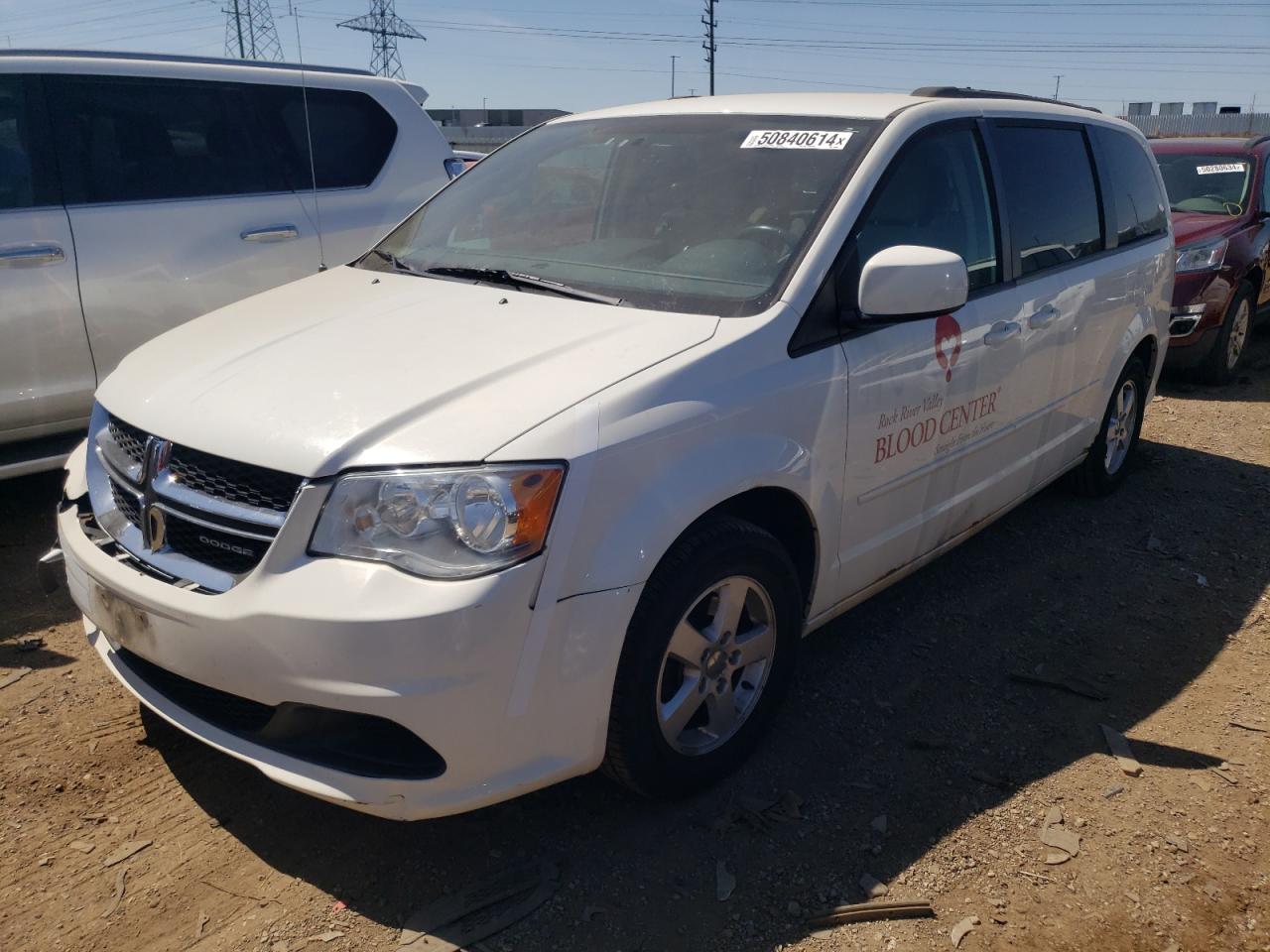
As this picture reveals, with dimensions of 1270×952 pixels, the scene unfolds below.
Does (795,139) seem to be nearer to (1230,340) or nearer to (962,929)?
(962,929)

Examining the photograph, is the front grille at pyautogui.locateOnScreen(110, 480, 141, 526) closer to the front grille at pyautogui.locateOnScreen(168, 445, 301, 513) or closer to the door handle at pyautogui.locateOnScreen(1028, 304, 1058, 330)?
the front grille at pyautogui.locateOnScreen(168, 445, 301, 513)

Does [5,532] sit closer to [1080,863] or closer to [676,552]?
[676,552]

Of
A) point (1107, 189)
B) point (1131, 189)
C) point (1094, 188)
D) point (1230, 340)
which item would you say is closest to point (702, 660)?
point (1094, 188)

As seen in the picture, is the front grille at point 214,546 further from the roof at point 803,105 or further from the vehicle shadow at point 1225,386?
the vehicle shadow at point 1225,386

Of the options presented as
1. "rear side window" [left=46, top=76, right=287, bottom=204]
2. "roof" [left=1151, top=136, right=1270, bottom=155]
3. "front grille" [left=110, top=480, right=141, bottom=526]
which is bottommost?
"front grille" [left=110, top=480, right=141, bottom=526]

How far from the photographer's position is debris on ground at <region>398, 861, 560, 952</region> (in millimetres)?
2447

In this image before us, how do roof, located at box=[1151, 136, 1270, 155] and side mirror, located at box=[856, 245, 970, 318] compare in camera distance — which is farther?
roof, located at box=[1151, 136, 1270, 155]

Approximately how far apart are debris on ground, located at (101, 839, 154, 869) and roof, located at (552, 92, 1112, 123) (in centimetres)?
287

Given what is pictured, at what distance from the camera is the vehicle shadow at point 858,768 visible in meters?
2.62

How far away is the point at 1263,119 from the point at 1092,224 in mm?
42102

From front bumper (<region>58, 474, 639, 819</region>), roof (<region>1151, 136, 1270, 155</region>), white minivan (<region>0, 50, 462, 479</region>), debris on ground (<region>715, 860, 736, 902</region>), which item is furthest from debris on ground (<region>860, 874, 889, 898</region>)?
roof (<region>1151, 136, 1270, 155</region>)

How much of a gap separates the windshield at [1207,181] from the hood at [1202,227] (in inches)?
6.7

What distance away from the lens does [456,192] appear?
13.6ft

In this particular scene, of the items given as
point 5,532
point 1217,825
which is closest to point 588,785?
point 1217,825
